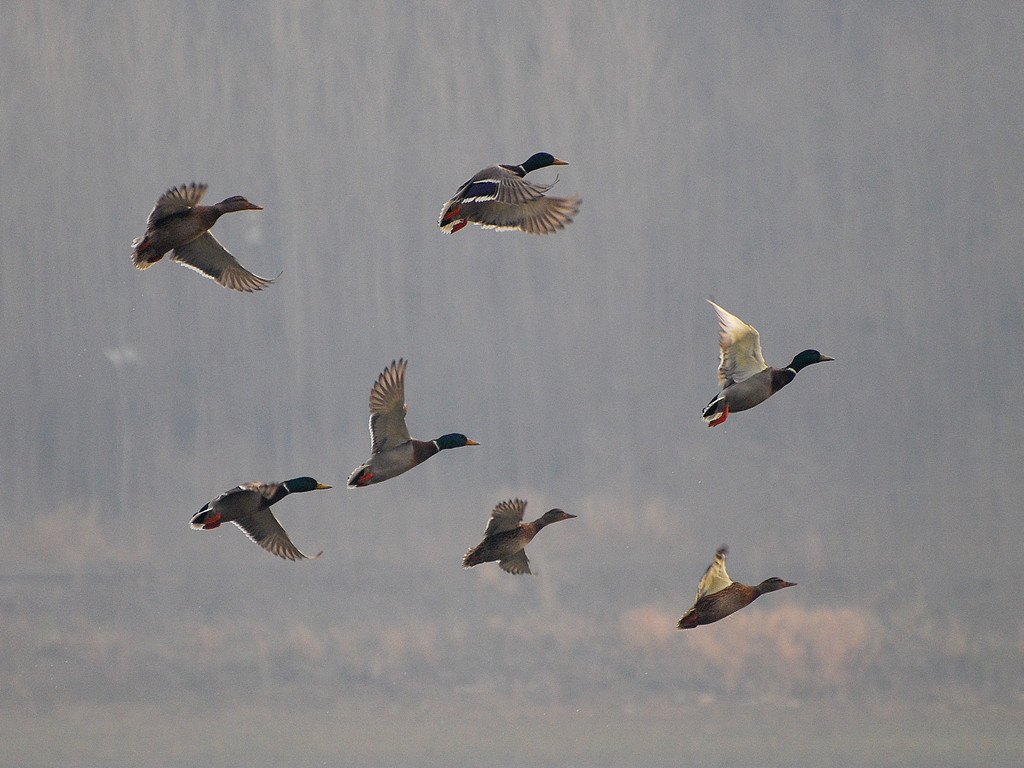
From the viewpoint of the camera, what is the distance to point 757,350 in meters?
31.0

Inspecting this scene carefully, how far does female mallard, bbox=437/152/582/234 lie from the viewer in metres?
26.8

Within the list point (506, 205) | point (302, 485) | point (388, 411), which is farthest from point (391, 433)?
point (506, 205)

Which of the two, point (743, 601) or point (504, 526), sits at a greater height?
point (504, 526)

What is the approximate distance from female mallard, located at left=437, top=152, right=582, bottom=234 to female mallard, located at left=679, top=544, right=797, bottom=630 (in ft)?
31.1

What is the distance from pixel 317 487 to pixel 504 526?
5151 mm

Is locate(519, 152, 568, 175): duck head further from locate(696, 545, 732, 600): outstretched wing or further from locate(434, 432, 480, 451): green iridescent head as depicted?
locate(696, 545, 732, 600): outstretched wing

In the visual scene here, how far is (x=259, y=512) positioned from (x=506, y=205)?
10265 millimetres

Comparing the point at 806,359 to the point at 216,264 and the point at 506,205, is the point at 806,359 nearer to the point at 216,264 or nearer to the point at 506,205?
the point at 506,205

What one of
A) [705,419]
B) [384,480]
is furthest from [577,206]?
[384,480]

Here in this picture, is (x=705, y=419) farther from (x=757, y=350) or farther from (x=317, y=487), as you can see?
(x=317, y=487)

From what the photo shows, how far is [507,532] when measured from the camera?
31516 millimetres

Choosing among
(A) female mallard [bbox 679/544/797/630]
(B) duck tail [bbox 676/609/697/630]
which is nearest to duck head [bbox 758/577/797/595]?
(A) female mallard [bbox 679/544/797/630]

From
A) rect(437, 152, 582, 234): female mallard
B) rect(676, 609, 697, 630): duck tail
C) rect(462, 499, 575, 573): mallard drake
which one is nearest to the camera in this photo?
rect(437, 152, 582, 234): female mallard

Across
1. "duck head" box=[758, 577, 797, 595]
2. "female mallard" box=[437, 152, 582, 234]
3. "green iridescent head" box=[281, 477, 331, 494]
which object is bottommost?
"duck head" box=[758, 577, 797, 595]
